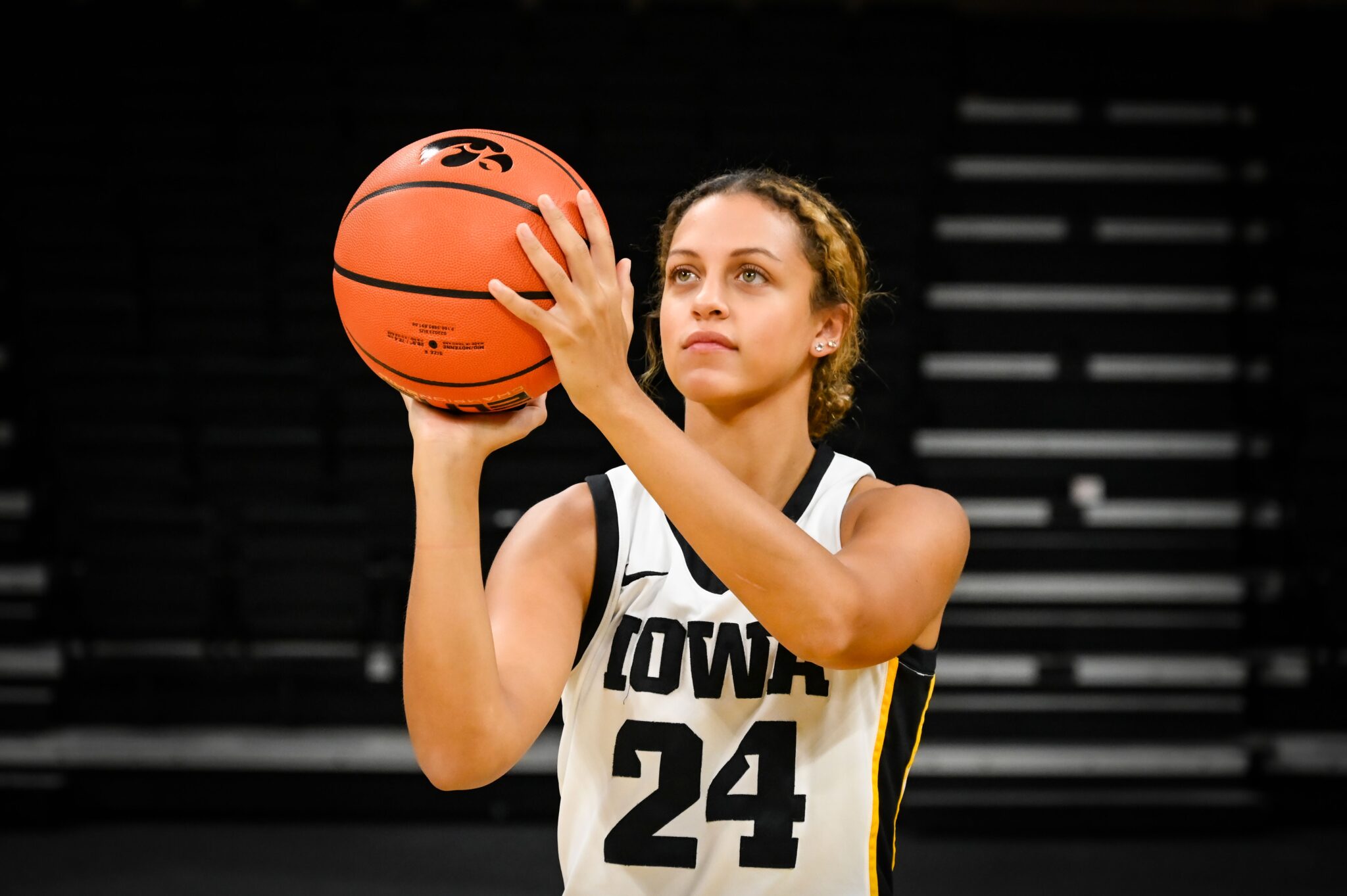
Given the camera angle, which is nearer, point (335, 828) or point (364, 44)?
point (335, 828)

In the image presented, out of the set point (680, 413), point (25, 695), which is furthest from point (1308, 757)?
point (25, 695)

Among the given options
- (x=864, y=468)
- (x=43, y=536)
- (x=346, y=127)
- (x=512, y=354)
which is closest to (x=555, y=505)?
(x=512, y=354)

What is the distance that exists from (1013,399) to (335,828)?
3529mm

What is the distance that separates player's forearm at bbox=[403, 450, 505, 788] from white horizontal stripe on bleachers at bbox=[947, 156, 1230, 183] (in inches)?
197

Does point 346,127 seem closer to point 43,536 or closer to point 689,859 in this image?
point 43,536

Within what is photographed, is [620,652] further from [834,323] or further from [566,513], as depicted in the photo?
[834,323]

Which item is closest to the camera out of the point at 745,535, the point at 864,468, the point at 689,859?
the point at 745,535

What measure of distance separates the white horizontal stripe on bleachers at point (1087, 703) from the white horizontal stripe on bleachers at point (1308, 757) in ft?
0.72

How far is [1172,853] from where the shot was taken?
4.28 metres

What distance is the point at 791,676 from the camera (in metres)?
1.48

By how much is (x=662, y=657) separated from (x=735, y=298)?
1.59 ft

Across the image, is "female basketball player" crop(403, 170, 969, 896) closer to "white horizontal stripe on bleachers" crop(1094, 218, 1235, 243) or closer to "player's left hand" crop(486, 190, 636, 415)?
"player's left hand" crop(486, 190, 636, 415)

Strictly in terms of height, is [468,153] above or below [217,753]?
above

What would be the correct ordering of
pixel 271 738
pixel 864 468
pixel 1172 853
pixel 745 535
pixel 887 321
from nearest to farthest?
1. pixel 745 535
2. pixel 864 468
3. pixel 1172 853
4. pixel 271 738
5. pixel 887 321
